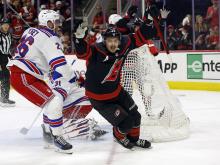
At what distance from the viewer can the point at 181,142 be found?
13.4 ft

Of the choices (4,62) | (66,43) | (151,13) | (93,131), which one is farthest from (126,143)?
(66,43)

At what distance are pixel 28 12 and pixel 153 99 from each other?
6676 mm

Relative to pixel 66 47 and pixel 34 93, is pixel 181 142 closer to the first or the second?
pixel 34 93

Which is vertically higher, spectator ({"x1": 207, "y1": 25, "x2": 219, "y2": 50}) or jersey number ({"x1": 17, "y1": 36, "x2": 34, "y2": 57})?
jersey number ({"x1": 17, "y1": 36, "x2": 34, "y2": 57})

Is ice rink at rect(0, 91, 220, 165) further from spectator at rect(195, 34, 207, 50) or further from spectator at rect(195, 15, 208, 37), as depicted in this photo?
spectator at rect(195, 15, 208, 37)

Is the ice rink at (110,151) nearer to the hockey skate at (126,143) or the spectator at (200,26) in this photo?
the hockey skate at (126,143)

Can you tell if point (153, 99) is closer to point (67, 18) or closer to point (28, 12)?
point (67, 18)

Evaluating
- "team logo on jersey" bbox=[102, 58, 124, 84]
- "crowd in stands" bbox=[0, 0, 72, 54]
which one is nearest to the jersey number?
"team logo on jersey" bbox=[102, 58, 124, 84]

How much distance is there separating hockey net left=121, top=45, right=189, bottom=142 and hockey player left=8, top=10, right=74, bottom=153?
68cm

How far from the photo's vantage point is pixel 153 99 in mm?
4613

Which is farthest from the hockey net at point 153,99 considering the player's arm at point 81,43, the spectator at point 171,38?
the spectator at point 171,38

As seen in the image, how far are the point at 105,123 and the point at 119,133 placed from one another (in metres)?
1.38

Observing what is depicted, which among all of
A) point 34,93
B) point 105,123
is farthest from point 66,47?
point 34,93

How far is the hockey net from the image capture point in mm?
4297
